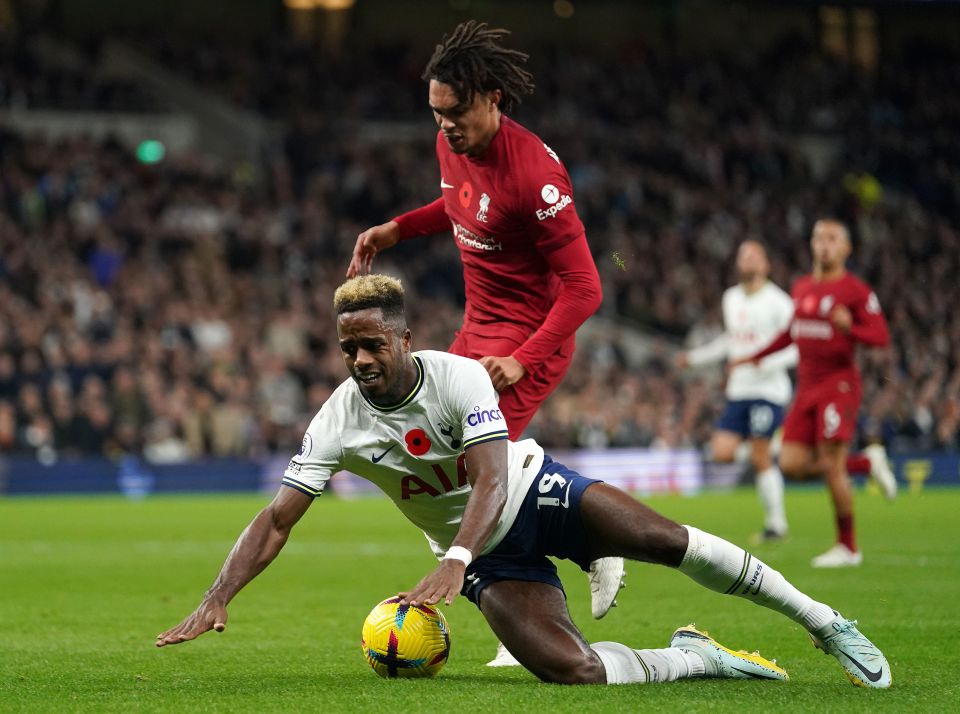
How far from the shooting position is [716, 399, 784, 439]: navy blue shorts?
14141 millimetres

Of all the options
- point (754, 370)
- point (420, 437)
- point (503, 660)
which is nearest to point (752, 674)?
point (503, 660)

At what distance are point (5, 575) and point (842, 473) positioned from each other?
6164 mm

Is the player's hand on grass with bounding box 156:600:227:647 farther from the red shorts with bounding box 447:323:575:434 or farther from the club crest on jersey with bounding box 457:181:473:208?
the club crest on jersey with bounding box 457:181:473:208

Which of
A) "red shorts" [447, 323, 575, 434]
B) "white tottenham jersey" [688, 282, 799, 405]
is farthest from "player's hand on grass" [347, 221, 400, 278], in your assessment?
"white tottenham jersey" [688, 282, 799, 405]

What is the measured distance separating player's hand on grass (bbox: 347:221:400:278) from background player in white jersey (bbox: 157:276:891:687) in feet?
5.23

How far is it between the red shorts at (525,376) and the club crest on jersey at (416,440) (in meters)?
1.06

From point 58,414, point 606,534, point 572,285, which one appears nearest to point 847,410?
point 572,285

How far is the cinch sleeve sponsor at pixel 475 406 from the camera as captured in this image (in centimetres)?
A: 589

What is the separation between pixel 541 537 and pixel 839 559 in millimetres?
5671

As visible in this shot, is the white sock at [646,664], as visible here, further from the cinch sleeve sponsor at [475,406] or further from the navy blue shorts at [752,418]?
the navy blue shorts at [752,418]

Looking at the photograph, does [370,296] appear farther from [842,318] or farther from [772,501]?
[772,501]

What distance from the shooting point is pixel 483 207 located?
7070mm

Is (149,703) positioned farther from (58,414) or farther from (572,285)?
(58,414)

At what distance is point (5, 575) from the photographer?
37.4 feet
